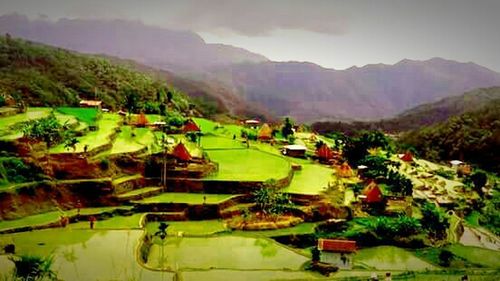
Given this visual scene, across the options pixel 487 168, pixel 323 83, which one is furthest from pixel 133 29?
pixel 487 168

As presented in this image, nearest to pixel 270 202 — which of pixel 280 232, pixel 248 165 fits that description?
pixel 280 232

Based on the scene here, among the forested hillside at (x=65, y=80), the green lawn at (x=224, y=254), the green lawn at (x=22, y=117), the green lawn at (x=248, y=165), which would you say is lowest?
the green lawn at (x=224, y=254)

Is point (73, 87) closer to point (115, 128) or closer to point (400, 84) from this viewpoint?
point (115, 128)

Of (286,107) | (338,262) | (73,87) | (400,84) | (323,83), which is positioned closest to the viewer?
(338,262)

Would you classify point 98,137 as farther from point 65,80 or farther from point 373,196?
point 65,80

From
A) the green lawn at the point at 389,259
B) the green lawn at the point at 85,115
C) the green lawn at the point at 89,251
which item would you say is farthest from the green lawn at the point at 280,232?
the green lawn at the point at 85,115

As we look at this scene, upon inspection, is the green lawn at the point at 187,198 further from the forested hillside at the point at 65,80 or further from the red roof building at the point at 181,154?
the forested hillside at the point at 65,80

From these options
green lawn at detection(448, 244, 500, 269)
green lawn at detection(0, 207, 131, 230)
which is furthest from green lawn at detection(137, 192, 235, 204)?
green lawn at detection(448, 244, 500, 269)
